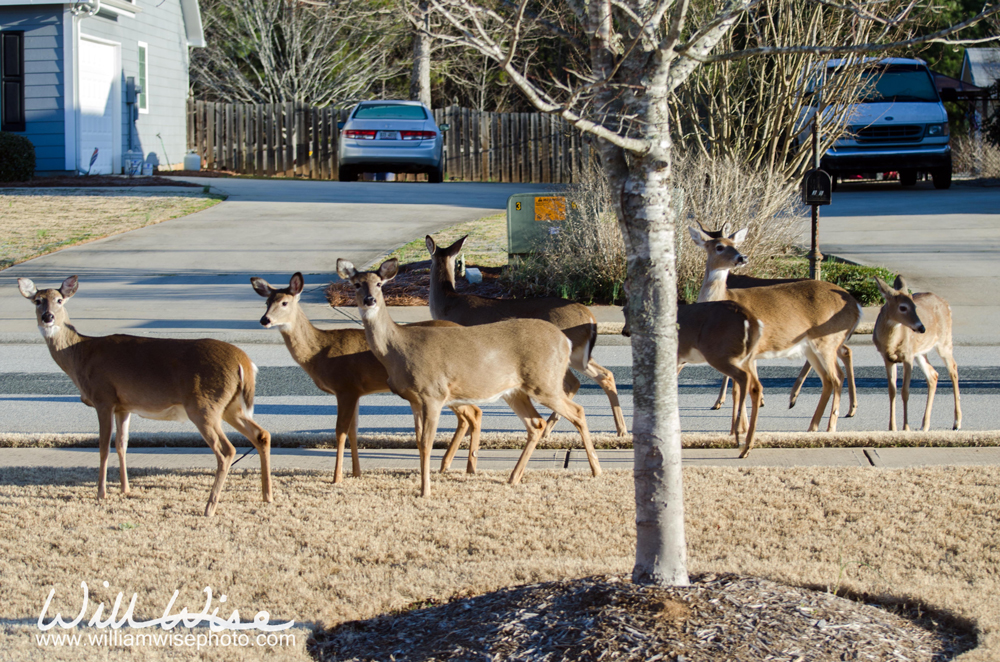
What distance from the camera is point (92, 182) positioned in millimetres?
24109

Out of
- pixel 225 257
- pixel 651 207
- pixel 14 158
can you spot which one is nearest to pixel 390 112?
pixel 14 158

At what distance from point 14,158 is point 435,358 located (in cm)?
2082

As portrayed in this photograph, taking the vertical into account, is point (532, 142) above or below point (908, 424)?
above

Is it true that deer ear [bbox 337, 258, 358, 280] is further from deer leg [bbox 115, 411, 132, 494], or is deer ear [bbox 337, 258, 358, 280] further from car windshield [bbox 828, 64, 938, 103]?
car windshield [bbox 828, 64, 938, 103]

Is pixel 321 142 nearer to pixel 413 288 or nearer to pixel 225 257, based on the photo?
pixel 225 257

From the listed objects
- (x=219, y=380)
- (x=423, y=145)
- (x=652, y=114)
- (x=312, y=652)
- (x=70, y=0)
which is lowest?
(x=312, y=652)

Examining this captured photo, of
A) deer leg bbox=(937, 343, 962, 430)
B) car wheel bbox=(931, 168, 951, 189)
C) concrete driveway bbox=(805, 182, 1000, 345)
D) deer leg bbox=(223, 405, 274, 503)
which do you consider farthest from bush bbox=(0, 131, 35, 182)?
car wheel bbox=(931, 168, 951, 189)

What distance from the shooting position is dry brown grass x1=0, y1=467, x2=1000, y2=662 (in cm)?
482

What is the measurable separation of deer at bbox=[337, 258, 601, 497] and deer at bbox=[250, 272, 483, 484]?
0.36 m

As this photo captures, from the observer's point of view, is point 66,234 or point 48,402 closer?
point 48,402

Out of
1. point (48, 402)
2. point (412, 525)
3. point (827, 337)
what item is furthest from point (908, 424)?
point (48, 402)

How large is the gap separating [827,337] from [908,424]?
38.6 inches

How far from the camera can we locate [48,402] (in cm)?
957

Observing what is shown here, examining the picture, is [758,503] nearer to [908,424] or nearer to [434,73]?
[908,424]
